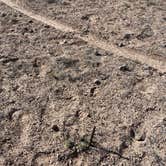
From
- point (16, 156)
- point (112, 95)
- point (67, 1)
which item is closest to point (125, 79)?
point (112, 95)

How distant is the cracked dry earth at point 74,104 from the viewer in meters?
4.80

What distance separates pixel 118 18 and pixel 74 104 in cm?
276

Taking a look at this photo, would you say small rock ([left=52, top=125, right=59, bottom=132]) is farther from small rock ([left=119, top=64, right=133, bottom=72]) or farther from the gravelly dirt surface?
the gravelly dirt surface

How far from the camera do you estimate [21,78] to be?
5910 millimetres

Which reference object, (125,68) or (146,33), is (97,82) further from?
(146,33)

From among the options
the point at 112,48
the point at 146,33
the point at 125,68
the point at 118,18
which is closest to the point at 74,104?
the point at 125,68

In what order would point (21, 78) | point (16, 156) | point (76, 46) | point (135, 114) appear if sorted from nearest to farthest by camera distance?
point (16, 156) → point (135, 114) → point (21, 78) → point (76, 46)

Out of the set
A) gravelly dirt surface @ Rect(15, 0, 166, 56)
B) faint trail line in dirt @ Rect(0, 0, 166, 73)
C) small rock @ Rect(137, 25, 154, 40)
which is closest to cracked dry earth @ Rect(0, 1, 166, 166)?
faint trail line in dirt @ Rect(0, 0, 166, 73)

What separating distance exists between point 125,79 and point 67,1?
2908 millimetres

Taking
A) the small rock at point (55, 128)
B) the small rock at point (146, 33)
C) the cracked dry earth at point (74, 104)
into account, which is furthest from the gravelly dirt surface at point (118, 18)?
the small rock at point (55, 128)

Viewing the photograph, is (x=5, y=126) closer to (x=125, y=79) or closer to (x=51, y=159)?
(x=51, y=159)

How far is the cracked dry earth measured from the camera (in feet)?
15.8

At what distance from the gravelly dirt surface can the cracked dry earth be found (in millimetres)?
521

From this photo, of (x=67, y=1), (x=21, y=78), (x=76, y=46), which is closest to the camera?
(x=21, y=78)
